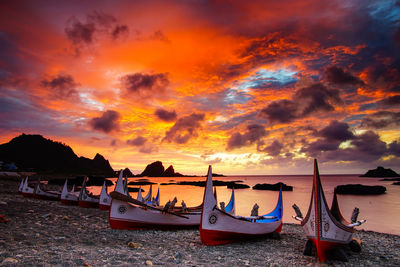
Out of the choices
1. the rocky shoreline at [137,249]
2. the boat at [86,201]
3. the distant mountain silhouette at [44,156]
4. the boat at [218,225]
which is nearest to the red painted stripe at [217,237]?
the boat at [218,225]

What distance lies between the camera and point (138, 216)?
51.9 feet

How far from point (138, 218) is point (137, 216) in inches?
6.8

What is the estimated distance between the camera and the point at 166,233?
15.9m

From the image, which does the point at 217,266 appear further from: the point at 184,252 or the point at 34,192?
the point at 34,192

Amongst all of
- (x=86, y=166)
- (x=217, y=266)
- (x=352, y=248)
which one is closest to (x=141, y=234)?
(x=217, y=266)

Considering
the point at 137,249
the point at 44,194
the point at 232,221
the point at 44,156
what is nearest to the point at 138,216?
the point at 137,249

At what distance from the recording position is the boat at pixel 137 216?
1536 cm

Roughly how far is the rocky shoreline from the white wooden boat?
638 mm

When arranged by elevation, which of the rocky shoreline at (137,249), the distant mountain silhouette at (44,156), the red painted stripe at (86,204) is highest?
the distant mountain silhouette at (44,156)

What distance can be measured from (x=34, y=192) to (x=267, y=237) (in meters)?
30.3

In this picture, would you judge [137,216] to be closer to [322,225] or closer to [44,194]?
[322,225]

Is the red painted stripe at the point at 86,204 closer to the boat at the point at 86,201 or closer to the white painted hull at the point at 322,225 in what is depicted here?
the boat at the point at 86,201

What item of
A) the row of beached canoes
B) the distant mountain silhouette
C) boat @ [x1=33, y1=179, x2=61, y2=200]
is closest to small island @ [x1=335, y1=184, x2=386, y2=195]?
the row of beached canoes

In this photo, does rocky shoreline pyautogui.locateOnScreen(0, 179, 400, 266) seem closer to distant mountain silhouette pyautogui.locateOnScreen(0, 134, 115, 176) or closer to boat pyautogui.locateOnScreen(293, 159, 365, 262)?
boat pyautogui.locateOnScreen(293, 159, 365, 262)
